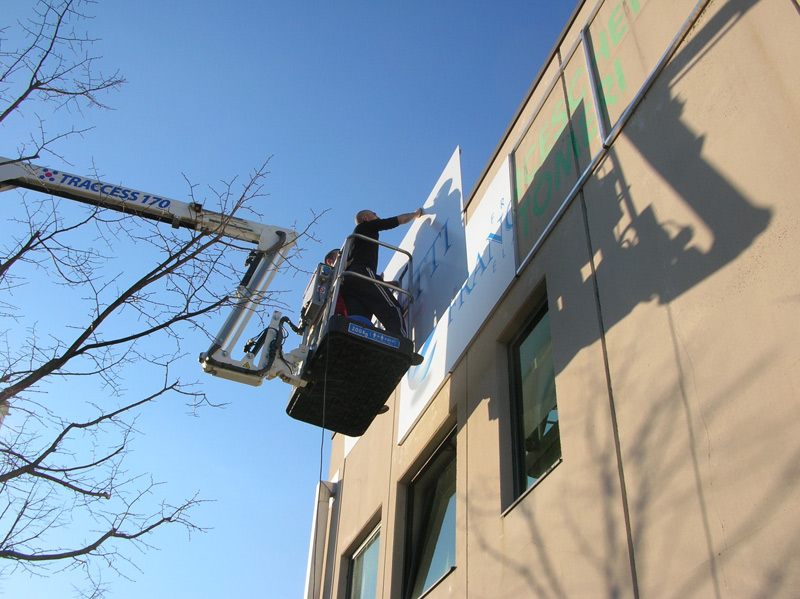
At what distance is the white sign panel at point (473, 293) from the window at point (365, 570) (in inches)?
60.0

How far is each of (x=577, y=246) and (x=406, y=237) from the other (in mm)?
3217

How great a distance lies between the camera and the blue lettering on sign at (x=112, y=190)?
10141 millimetres

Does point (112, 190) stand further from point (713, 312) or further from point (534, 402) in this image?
point (713, 312)

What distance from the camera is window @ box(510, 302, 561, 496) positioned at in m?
6.48

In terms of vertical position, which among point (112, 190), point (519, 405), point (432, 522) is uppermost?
point (112, 190)

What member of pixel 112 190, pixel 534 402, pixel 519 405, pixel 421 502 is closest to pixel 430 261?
pixel 519 405

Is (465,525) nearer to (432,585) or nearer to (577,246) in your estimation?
(432,585)

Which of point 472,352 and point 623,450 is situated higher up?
point 472,352

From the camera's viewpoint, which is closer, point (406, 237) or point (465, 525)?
point (465, 525)

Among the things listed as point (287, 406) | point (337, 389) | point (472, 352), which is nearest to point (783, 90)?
point (472, 352)

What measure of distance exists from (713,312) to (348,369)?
12.7ft

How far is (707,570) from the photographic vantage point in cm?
409

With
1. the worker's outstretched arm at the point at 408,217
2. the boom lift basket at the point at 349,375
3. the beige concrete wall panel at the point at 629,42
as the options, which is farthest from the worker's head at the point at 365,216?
the beige concrete wall panel at the point at 629,42

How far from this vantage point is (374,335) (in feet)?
24.1
